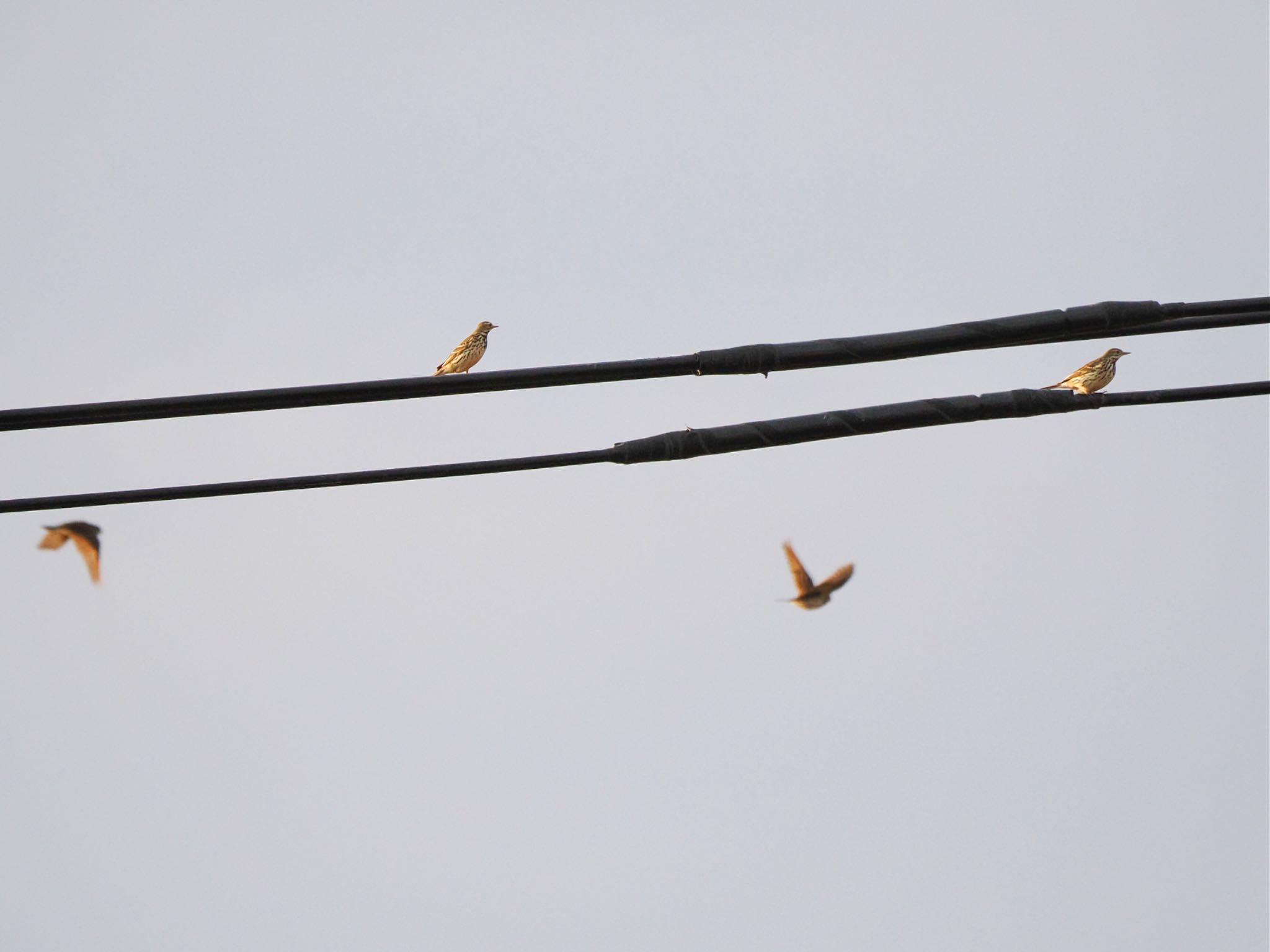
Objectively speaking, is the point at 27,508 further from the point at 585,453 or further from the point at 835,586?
the point at 835,586

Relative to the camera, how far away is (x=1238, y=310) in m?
9.06

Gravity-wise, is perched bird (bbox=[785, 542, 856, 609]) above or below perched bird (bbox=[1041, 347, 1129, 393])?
below

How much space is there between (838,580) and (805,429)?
Answer: 5.50 meters

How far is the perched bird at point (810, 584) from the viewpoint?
44.7 feet

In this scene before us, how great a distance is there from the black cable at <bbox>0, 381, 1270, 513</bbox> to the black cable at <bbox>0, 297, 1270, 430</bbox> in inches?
10.8

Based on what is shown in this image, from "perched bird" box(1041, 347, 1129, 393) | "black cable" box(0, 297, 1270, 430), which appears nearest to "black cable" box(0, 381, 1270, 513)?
"black cable" box(0, 297, 1270, 430)

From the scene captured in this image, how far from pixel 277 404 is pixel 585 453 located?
148cm

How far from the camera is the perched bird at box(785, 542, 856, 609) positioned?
44.7 feet

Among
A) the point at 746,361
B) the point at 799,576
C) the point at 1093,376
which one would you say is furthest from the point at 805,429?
the point at 1093,376

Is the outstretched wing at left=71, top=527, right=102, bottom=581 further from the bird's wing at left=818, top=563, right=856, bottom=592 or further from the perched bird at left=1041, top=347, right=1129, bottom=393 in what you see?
the perched bird at left=1041, top=347, right=1129, bottom=393

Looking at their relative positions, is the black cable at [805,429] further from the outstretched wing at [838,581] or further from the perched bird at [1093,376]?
the perched bird at [1093,376]

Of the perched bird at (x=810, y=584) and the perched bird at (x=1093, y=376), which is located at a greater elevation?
the perched bird at (x=1093, y=376)

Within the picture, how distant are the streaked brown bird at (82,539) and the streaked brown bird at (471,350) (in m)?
8.46

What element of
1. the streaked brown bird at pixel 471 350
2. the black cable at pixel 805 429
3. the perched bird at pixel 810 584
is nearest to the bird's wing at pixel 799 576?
the perched bird at pixel 810 584
